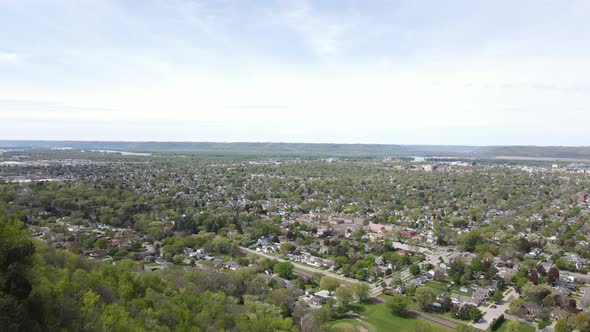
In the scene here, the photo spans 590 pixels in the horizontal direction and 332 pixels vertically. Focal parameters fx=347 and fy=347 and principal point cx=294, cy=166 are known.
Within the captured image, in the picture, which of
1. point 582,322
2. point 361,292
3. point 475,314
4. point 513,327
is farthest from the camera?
point 361,292

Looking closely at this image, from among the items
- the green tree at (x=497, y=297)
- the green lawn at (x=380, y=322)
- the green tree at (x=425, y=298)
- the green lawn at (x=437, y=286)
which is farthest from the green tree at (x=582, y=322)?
the green lawn at (x=437, y=286)

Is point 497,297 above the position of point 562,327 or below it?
below

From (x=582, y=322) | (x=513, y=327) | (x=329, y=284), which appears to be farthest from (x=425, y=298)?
(x=582, y=322)

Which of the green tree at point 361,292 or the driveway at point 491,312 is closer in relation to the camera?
the driveway at point 491,312

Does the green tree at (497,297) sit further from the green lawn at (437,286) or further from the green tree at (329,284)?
the green tree at (329,284)

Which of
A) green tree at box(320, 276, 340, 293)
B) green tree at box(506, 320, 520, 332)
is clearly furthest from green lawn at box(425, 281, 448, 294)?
green tree at box(320, 276, 340, 293)

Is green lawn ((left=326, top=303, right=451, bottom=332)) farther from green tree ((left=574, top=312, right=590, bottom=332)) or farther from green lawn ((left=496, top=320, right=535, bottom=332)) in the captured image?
green tree ((left=574, top=312, right=590, bottom=332))

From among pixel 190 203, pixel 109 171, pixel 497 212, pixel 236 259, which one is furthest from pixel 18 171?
→ pixel 497 212

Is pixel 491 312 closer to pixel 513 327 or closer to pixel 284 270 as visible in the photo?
pixel 513 327

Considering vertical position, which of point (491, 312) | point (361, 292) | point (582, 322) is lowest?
point (491, 312)
